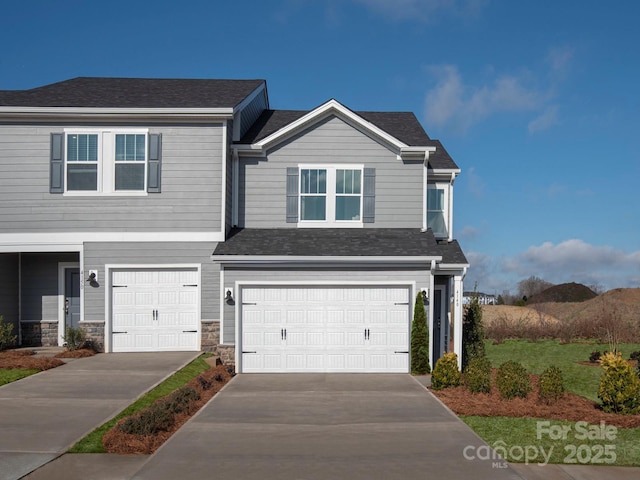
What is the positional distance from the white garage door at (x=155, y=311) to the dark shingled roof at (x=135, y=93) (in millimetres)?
4571

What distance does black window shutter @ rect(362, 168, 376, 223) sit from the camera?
696 inches

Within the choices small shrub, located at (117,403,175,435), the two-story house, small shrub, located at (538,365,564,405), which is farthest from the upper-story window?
small shrub, located at (117,403,175,435)

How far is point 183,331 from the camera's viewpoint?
16.9m

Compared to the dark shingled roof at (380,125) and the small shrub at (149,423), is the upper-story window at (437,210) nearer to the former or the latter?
the dark shingled roof at (380,125)

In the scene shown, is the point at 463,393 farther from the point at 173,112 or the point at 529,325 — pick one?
the point at 529,325

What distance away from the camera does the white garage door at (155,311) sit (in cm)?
1691

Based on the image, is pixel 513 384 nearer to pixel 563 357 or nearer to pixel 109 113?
pixel 563 357

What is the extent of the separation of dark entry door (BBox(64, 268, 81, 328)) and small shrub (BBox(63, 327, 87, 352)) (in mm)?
1418

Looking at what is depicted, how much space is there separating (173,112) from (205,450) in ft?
34.2

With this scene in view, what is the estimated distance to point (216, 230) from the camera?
663 inches

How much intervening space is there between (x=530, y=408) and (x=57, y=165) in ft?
42.9

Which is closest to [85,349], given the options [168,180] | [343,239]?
[168,180]

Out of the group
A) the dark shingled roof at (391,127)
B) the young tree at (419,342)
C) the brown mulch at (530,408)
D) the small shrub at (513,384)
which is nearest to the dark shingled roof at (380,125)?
the dark shingled roof at (391,127)

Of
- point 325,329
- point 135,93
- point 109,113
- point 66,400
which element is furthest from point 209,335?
point 135,93
